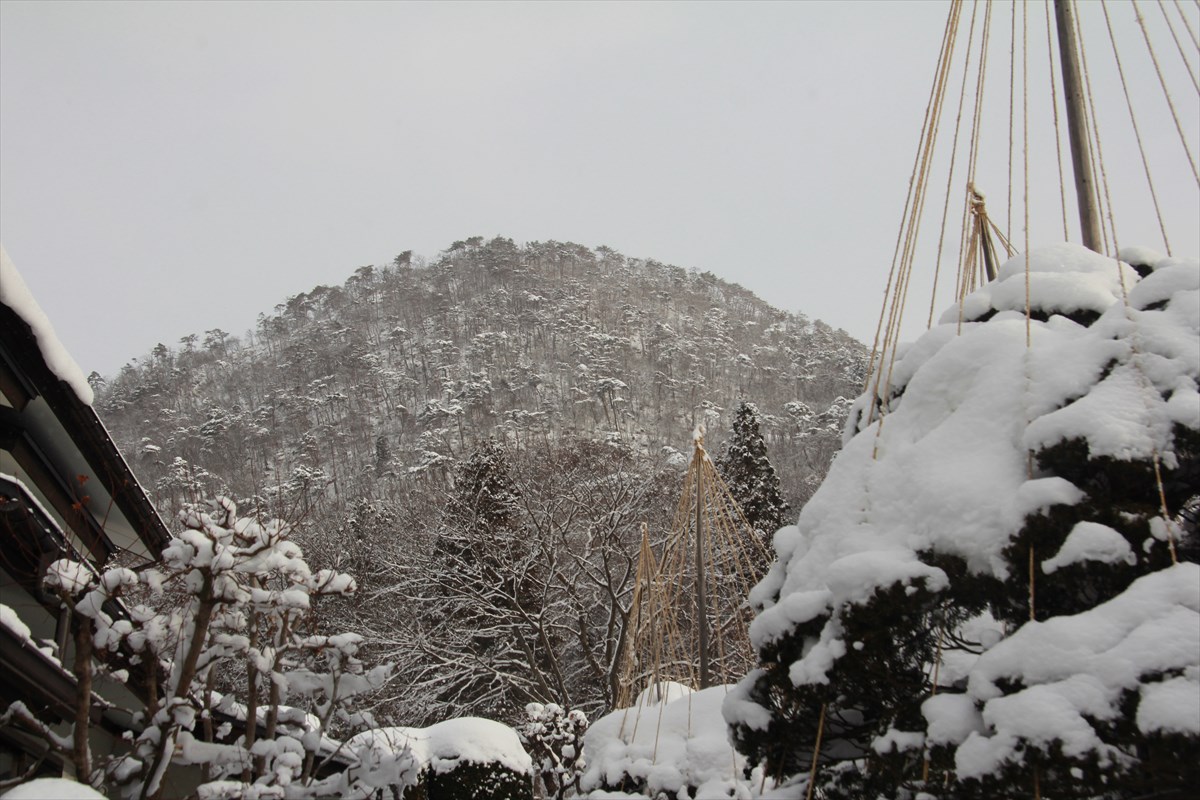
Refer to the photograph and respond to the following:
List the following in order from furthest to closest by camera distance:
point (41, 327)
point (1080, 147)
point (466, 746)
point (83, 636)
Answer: point (466, 746) → point (41, 327) → point (83, 636) → point (1080, 147)

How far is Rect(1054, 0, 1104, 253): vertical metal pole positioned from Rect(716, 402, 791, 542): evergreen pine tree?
15.1 meters

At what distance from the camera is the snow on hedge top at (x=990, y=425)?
1533 millimetres

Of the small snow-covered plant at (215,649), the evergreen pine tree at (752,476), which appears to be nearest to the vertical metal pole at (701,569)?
the small snow-covered plant at (215,649)

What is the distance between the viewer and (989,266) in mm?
2881

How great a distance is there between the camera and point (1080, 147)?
7.70 feet

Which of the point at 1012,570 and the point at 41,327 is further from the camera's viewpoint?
the point at 41,327

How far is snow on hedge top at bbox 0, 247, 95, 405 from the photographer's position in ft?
9.52

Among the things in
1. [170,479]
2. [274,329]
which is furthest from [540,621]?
[274,329]

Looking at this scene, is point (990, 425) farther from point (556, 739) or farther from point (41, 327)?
point (556, 739)

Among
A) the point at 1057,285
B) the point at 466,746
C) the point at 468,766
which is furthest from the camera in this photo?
the point at 466,746

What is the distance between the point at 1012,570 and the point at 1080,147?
156cm

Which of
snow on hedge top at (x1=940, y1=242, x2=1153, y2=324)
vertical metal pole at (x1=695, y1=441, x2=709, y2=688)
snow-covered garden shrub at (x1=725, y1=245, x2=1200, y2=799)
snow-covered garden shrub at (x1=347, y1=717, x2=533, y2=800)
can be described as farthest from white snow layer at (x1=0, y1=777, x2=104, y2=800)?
snow-covered garden shrub at (x1=347, y1=717, x2=533, y2=800)

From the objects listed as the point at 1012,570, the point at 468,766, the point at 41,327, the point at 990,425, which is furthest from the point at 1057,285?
the point at 468,766

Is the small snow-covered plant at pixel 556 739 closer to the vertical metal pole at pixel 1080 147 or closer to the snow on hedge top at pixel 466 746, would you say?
the snow on hedge top at pixel 466 746
